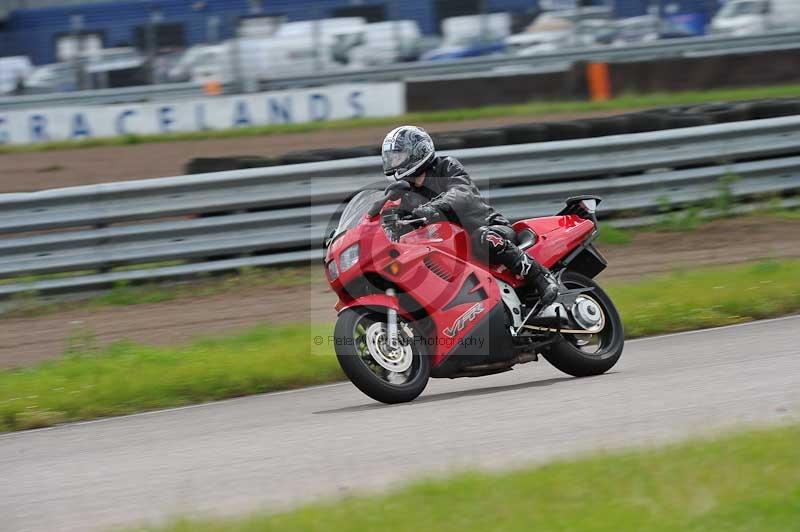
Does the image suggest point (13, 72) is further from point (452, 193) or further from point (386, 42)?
point (452, 193)

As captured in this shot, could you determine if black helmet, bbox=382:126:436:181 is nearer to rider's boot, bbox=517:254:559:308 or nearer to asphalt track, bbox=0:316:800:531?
rider's boot, bbox=517:254:559:308

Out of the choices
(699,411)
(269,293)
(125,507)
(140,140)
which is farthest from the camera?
(140,140)

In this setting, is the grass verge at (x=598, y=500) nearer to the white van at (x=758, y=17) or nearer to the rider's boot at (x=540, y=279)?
the rider's boot at (x=540, y=279)

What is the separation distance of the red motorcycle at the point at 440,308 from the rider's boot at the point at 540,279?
7 cm

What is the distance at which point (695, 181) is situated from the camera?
12781 millimetres

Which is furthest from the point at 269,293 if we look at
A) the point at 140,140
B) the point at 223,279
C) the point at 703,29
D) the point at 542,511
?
the point at 703,29

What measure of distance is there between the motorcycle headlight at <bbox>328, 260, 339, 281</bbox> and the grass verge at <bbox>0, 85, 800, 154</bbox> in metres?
13.8

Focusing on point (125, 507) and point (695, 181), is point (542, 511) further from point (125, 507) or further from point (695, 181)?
point (695, 181)

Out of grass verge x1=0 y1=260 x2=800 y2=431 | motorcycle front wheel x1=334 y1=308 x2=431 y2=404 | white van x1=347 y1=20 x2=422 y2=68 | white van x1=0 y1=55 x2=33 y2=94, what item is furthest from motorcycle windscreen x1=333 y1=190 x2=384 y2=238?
white van x1=0 y1=55 x2=33 y2=94

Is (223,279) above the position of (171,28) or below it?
below

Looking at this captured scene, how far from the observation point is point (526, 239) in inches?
295

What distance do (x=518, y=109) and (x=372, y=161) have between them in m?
9.37

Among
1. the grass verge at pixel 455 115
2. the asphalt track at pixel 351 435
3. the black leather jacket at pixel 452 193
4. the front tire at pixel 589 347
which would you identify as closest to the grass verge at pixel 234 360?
the asphalt track at pixel 351 435

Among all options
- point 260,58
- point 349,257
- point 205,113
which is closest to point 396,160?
point 349,257
